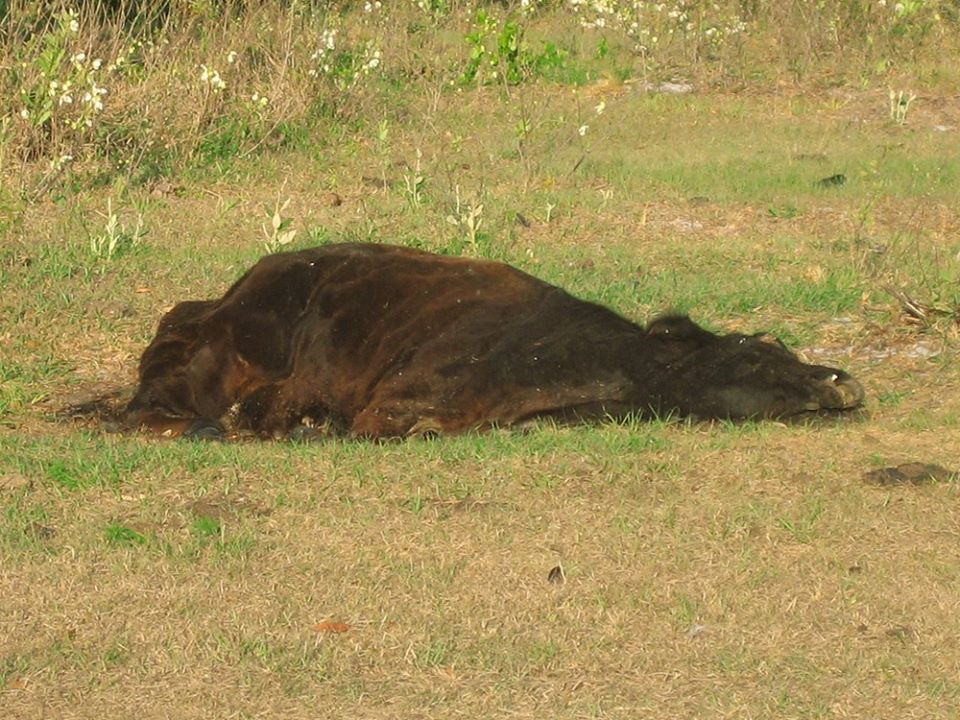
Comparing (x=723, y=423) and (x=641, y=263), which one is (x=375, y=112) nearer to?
(x=641, y=263)

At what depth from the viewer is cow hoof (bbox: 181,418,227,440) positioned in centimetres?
644

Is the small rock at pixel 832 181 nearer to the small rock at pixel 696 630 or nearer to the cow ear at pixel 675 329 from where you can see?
the cow ear at pixel 675 329

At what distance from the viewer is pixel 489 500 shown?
514cm

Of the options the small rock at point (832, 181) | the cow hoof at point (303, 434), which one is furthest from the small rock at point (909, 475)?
the small rock at point (832, 181)

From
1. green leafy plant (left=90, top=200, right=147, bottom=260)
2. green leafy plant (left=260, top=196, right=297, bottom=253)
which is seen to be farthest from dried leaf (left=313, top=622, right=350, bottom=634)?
green leafy plant (left=90, top=200, right=147, bottom=260)

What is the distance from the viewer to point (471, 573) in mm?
4598

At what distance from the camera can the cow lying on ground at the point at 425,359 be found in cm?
605

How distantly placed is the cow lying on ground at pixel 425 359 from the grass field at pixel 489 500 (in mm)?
193

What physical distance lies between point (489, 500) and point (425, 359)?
4.10 feet

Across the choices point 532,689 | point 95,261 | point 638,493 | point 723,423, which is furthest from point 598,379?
point 95,261

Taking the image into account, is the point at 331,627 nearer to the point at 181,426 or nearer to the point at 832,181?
the point at 181,426

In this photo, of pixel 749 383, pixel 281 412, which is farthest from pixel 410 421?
pixel 749 383

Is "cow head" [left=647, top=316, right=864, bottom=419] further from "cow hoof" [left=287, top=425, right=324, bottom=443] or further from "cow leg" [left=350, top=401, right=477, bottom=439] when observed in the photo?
"cow hoof" [left=287, top=425, right=324, bottom=443]

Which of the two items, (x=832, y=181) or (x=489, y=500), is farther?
(x=832, y=181)
